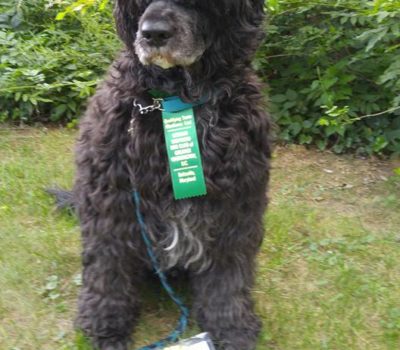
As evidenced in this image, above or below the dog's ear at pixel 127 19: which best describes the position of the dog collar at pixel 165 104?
below

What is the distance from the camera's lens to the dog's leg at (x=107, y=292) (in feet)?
9.23

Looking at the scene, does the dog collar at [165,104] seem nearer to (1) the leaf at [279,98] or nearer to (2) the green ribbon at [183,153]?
(2) the green ribbon at [183,153]

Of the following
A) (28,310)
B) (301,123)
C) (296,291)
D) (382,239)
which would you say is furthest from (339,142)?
(28,310)

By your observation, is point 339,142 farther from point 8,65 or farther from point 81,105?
point 8,65

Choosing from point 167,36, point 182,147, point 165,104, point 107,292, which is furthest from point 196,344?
point 167,36

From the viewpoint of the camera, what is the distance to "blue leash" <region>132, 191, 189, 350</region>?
2.71 m

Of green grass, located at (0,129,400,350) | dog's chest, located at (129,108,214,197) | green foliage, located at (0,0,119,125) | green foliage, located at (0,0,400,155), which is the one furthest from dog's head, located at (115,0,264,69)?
green foliage, located at (0,0,119,125)

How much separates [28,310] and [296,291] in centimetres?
125

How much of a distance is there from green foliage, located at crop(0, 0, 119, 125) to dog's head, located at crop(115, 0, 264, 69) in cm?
225

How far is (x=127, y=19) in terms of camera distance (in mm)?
2531

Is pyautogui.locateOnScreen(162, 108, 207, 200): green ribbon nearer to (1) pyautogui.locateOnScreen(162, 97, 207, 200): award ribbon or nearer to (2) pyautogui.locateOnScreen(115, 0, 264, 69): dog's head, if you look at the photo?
(1) pyautogui.locateOnScreen(162, 97, 207, 200): award ribbon

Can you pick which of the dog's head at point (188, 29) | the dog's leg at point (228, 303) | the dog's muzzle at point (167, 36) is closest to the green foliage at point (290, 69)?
the dog's leg at point (228, 303)

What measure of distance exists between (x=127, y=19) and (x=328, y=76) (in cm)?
234

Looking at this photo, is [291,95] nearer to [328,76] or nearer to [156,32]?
[328,76]
